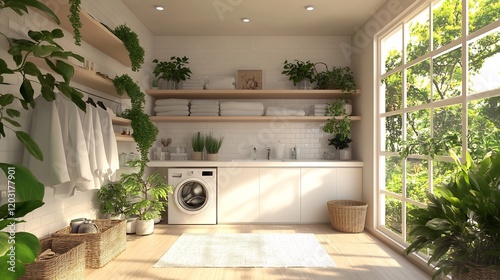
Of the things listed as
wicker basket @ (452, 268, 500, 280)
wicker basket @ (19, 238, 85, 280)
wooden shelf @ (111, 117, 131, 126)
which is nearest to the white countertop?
wooden shelf @ (111, 117, 131, 126)

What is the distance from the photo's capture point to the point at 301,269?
3.13 metres

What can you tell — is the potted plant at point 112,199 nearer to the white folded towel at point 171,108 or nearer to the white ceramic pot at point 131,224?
the white ceramic pot at point 131,224

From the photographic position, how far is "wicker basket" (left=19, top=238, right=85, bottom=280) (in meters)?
2.29

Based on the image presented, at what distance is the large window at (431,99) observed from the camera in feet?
8.93

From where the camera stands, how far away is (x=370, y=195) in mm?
4590

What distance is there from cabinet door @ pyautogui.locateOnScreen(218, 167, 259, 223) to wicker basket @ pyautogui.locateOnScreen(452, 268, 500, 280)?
3166mm

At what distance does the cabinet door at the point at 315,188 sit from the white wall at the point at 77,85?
2.67 m

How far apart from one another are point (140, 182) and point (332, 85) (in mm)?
3034

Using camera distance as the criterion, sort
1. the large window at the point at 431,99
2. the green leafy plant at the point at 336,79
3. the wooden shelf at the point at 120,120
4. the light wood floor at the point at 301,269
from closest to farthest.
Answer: the large window at the point at 431,99 → the light wood floor at the point at 301,269 → the wooden shelf at the point at 120,120 → the green leafy plant at the point at 336,79

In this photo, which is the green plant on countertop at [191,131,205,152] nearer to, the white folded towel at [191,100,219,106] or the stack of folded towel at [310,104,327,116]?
the white folded towel at [191,100,219,106]

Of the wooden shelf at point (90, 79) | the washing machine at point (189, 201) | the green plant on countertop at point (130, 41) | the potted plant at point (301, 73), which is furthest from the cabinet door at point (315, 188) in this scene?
the wooden shelf at point (90, 79)

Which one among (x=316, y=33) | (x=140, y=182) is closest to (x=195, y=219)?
(x=140, y=182)

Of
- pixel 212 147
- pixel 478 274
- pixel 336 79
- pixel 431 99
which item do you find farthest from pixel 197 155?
pixel 478 274

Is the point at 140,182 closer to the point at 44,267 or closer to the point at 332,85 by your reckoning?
the point at 44,267
